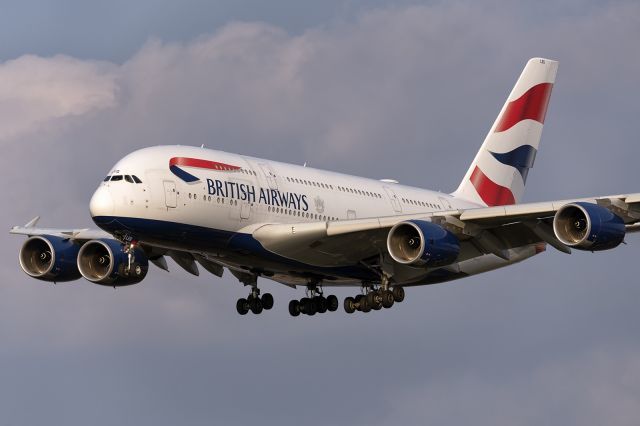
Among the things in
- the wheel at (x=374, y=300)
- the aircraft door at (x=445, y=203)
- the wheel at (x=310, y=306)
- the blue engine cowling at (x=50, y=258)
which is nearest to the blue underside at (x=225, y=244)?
the wheel at (x=374, y=300)

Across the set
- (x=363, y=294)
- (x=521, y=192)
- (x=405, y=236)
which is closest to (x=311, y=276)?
(x=363, y=294)

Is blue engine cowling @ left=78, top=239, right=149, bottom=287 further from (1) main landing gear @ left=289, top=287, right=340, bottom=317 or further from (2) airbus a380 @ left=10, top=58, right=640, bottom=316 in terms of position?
(1) main landing gear @ left=289, top=287, right=340, bottom=317

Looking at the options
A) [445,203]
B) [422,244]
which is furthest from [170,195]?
[445,203]

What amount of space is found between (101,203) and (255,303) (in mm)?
11327

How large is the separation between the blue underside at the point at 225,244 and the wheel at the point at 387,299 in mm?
1773

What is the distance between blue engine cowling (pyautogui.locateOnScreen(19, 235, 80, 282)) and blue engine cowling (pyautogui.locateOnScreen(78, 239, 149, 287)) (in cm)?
158

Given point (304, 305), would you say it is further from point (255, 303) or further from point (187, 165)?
point (187, 165)

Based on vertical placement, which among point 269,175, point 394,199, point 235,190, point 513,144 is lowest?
point 235,190

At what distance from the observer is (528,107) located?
71500mm

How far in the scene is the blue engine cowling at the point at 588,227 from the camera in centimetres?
5066

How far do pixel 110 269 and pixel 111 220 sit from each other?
23.5ft

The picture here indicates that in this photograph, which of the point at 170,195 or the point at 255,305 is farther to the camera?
the point at 255,305

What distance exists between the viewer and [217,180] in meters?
53.1

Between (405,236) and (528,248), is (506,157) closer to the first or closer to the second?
(528,248)
